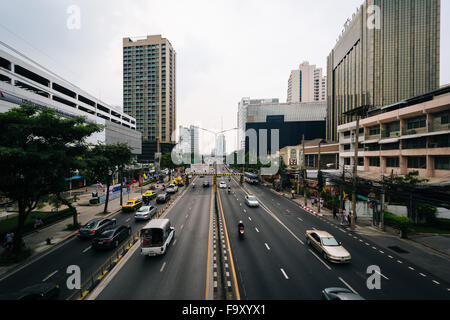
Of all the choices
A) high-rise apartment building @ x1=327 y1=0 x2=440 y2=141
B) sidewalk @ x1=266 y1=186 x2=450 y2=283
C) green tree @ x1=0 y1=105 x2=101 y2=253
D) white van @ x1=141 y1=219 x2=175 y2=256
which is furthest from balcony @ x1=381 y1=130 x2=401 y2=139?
green tree @ x1=0 y1=105 x2=101 y2=253

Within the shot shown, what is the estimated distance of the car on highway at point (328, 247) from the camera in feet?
46.5

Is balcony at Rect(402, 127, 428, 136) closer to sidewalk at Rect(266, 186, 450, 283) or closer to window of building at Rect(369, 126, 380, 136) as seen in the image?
window of building at Rect(369, 126, 380, 136)

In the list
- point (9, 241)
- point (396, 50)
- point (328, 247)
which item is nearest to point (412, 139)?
point (328, 247)

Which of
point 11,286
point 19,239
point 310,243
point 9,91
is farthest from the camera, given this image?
point 9,91

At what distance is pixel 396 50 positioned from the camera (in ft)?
171

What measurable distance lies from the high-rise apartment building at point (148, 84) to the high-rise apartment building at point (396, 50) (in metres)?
91.5

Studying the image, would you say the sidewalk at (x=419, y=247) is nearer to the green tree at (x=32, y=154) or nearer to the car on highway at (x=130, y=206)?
the green tree at (x=32, y=154)

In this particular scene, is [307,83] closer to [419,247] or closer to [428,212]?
[428,212]

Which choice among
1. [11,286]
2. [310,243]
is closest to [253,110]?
[310,243]

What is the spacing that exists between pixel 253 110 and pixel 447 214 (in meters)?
114

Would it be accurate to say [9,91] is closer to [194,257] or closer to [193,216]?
[193,216]

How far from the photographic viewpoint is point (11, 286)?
1180 cm

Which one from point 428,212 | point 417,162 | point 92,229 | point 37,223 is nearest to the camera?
point 92,229

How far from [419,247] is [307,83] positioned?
192495 millimetres
